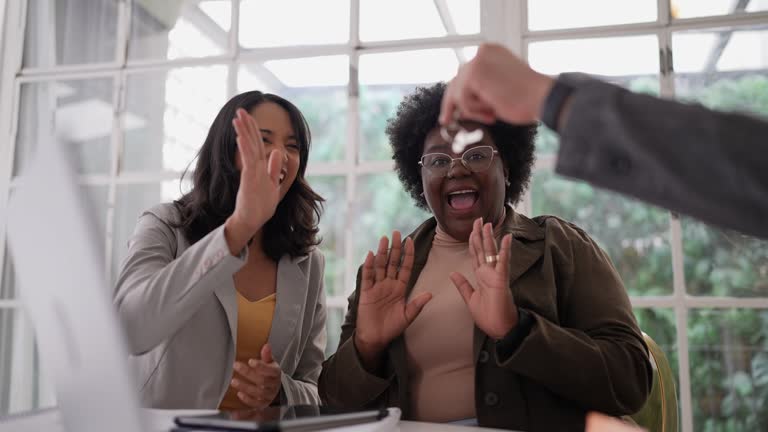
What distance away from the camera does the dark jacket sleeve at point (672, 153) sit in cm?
64

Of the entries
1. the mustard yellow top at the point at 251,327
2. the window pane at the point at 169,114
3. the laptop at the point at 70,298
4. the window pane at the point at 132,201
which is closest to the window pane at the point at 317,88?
the window pane at the point at 169,114

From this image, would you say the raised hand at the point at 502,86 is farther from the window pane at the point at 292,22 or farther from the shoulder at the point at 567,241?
the window pane at the point at 292,22

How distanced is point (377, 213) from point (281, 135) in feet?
3.07

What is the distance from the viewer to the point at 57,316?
21.8 inches

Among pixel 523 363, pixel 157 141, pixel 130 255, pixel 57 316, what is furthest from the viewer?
pixel 157 141

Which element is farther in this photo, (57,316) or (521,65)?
(521,65)

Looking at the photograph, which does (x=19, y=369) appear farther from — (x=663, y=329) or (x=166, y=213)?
(x=663, y=329)

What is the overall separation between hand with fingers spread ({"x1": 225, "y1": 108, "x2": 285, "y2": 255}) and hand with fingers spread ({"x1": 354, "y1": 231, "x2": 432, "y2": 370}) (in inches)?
11.7

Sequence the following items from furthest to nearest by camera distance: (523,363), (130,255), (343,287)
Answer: (343,287)
(130,255)
(523,363)

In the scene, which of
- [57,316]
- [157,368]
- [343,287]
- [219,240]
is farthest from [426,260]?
[57,316]

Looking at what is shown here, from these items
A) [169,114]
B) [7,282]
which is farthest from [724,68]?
[7,282]

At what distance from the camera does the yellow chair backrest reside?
1.54m

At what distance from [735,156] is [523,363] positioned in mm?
772

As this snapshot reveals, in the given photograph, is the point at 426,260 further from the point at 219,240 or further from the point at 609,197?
the point at 609,197
